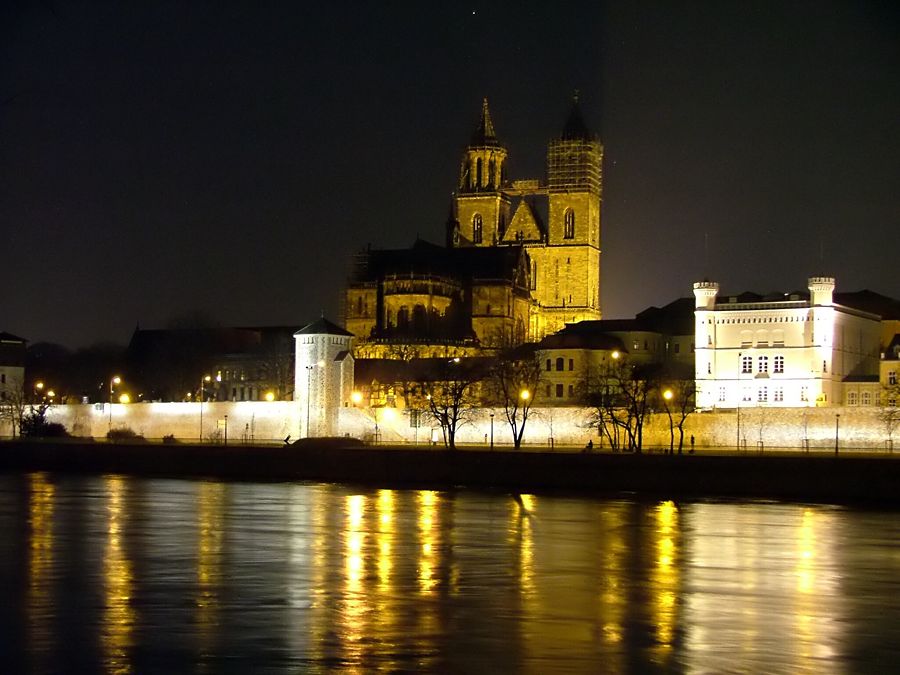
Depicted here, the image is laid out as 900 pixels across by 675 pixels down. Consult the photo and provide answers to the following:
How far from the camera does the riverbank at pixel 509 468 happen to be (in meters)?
44.2

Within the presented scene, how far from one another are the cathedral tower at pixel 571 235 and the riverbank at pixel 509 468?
51478 millimetres

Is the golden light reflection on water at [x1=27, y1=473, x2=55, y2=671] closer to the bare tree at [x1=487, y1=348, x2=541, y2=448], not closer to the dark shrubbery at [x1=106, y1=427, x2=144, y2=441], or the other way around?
the bare tree at [x1=487, y1=348, x2=541, y2=448]

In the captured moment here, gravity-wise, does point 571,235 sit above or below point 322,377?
above

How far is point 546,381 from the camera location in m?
84.6

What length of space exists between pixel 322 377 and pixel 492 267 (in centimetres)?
3605

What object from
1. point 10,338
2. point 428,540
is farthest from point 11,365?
point 428,540

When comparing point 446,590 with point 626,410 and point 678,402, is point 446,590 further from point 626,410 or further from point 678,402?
point 678,402

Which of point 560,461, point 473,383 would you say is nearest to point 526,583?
point 560,461

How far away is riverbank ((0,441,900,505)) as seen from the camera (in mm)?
44250

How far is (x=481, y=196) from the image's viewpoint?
11944cm

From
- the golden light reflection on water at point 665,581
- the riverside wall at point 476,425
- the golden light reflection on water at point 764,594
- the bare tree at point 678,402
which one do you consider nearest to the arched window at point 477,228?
the bare tree at point 678,402

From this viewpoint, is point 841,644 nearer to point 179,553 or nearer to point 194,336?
point 179,553

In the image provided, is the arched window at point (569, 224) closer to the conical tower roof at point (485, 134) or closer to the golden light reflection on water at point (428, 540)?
the conical tower roof at point (485, 134)

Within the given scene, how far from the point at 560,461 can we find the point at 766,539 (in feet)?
59.8
